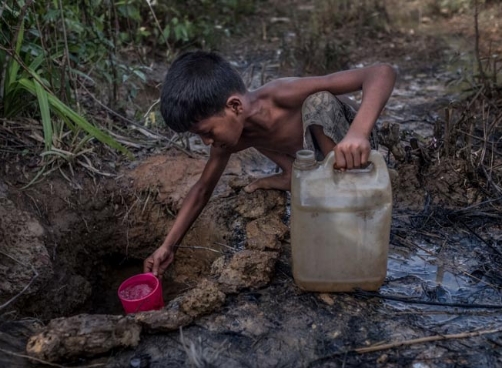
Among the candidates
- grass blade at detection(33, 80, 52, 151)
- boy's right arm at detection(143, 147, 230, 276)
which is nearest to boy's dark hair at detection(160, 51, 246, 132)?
boy's right arm at detection(143, 147, 230, 276)

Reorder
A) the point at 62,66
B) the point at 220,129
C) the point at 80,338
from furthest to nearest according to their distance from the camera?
the point at 62,66 → the point at 220,129 → the point at 80,338

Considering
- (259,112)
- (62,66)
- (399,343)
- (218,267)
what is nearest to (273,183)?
(259,112)

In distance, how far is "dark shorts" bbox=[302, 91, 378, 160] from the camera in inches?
89.4

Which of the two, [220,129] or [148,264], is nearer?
[220,129]

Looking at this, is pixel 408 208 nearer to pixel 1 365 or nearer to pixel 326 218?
pixel 326 218

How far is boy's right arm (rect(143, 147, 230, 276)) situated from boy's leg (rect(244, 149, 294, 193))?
0.65ft

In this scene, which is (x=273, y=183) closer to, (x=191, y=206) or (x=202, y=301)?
(x=191, y=206)

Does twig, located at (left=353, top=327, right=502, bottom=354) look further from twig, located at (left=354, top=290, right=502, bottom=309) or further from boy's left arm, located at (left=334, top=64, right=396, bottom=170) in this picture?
boy's left arm, located at (left=334, top=64, right=396, bottom=170)

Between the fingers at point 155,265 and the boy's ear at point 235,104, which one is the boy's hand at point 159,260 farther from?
the boy's ear at point 235,104

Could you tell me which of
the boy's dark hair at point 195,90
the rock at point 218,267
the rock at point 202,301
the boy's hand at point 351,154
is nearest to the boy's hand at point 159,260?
the rock at point 218,267

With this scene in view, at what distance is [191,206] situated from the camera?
2645 millimetres

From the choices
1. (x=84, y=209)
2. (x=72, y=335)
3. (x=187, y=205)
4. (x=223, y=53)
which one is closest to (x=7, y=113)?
(x=84, y=209)

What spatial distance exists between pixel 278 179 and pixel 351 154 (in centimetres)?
81

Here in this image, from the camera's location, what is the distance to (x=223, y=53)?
535 cm
